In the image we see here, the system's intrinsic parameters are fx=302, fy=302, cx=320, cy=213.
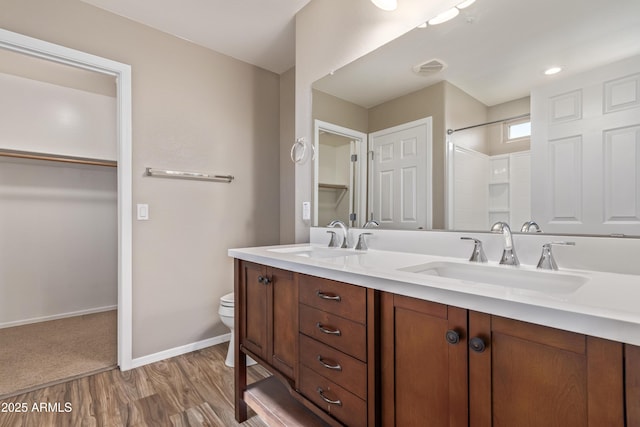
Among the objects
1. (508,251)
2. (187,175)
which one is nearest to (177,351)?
(187,175)

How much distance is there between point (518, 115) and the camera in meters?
1.13

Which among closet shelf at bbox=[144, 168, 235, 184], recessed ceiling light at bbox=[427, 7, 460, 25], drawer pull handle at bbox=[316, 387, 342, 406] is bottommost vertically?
drawer pull handle at bbox=[316, 387, 342, 406]

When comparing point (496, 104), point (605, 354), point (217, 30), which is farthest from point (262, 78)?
point (605, 354)

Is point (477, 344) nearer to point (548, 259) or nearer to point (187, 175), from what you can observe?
point (548, 259)

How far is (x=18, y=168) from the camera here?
277 centimetres

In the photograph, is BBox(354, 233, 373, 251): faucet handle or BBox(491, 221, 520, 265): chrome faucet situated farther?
BBox(354, 233, 373, 251): faucet handle

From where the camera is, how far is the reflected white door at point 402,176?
1.43 meters

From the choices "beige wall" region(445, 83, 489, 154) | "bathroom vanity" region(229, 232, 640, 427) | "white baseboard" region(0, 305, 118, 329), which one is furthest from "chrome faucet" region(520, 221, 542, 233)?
"white baseboard" region(0, 305, 118, 329)

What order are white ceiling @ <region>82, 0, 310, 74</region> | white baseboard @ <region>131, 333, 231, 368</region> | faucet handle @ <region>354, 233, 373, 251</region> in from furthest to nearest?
white baseboard @ <region>131, 333, 231, 368</region>
white ceiling @ <region>82, 0, 310, 74</region>
faucet handle @ <region>354, 233, 373, 251</region>

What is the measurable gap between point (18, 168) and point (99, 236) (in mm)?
894

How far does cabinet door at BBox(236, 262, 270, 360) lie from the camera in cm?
141

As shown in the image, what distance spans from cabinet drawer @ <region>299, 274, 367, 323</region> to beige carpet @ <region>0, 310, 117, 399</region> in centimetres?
179

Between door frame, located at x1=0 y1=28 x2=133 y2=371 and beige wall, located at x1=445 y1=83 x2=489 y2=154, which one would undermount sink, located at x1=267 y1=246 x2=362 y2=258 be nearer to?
beige wall, located at x1=445 y1=83 x2=489 y2=154

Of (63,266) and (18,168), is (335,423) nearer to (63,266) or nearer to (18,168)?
(63,266)
